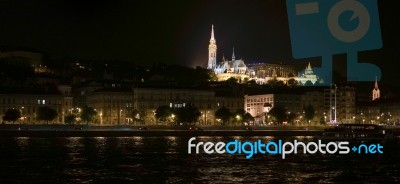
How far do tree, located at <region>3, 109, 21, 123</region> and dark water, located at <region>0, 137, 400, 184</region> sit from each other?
81.4ft

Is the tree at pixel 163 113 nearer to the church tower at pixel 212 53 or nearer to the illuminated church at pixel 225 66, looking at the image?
the illuminated church at pixel 225 66

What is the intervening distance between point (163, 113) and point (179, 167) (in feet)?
124

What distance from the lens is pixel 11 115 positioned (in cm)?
5453

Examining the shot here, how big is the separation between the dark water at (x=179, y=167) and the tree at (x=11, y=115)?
2482cm

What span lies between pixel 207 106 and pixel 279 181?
161 feet

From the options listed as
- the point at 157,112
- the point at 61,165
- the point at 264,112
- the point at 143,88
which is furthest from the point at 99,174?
the point at 264,112

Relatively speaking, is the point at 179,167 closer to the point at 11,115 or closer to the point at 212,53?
the point at 11,115

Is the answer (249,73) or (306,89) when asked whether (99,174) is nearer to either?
(306,89)

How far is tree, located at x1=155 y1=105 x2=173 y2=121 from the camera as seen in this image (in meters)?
60.2

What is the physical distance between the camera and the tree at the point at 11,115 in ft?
178

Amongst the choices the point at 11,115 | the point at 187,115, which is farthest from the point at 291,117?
the point at 11,115

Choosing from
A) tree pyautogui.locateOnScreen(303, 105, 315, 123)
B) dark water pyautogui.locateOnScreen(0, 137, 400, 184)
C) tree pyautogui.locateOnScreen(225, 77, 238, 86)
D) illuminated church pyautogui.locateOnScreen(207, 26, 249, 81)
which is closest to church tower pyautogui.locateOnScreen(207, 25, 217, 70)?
illuminated church pyautogui.locateOnScreen(207, 26, 249, 81)

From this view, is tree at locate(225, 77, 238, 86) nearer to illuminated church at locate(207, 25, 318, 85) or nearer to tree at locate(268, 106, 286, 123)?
illuminated church at locate(207, 25, 318, 85)

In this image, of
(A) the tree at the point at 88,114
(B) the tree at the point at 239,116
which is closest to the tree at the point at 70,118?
(A) the tree at the point at 88,114
